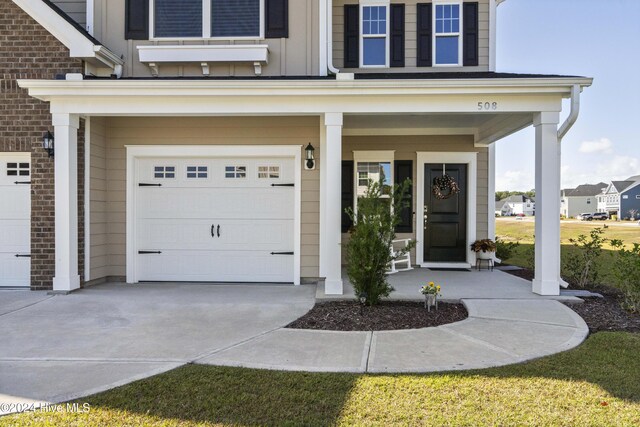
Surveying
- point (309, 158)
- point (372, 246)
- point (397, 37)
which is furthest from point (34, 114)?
point (397, 37)

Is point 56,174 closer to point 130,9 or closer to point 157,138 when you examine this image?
point 157,138

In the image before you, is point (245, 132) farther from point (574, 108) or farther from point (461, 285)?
point (574, 108)

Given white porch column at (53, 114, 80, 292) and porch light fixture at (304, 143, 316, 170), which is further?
porch light fixture at (304, 143, 316, 170)

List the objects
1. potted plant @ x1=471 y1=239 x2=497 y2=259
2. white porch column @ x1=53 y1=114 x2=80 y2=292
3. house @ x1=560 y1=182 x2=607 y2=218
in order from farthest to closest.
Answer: house @ x1=560 y1=182 x2=607 y2=218
potted plant @ x1=471 y1=239 x2=497 y2=259
white porch column @ x1=53 y1=114 x2=80 y2=292

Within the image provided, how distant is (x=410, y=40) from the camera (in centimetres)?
848

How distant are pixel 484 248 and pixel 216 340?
19.4 feet

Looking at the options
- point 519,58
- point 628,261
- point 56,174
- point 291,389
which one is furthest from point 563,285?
point 519,58

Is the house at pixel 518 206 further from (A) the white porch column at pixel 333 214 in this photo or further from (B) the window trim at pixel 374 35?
(A) the white porch column at pixel 333 214

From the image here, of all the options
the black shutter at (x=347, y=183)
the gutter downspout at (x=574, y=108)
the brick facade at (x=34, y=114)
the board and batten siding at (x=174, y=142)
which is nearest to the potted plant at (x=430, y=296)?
the board and batten siding at (x=174, y=142)

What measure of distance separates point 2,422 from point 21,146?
524 centimetres

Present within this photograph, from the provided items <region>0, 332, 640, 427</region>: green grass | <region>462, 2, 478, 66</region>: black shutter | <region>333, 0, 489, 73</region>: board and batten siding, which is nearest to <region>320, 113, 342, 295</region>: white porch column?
<region>0, 332, 640, 427</region>: green grass

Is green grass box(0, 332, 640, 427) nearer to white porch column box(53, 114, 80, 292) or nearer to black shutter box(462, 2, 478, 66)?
white porch column box(53, 114, 80, 292)

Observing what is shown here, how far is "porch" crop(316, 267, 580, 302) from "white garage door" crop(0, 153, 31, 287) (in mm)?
4780

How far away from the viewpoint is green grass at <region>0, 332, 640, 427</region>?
2.72m
